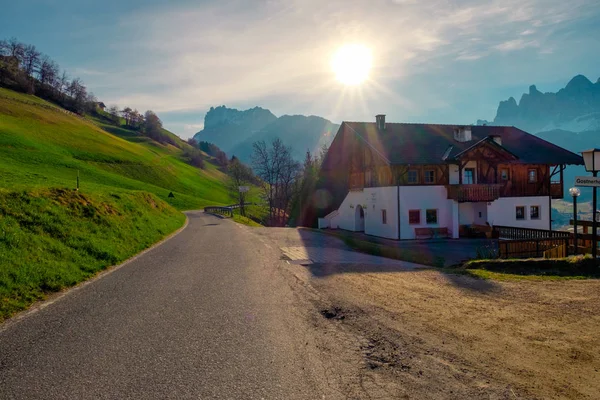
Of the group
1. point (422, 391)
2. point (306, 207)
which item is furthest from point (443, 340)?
point (306, 207)

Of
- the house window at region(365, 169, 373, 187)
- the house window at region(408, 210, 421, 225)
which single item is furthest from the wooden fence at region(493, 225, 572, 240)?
the house window at region(365, 169, 373, 187)

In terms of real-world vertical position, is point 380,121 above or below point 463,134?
above

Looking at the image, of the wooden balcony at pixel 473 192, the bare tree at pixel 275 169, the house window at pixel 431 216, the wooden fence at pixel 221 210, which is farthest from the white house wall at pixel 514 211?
the bare tree at pixel 275 169

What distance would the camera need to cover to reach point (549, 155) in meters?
34.9

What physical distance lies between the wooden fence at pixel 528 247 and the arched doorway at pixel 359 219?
700 inches

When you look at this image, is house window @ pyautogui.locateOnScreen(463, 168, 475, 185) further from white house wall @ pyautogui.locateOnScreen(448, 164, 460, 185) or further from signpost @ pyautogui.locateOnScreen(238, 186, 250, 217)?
signpost @ pyautogui.locateOnScreen(238, 186, 250, 217)

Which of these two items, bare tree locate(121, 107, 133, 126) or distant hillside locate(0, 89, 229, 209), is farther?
bare tree locate(121, 107, 133, 126)

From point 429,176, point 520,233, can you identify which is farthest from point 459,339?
point 429,176

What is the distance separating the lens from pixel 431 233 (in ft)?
97.6

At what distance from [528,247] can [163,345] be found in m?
19.0

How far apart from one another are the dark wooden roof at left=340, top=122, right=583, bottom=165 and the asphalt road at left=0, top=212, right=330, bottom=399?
23.5 meters

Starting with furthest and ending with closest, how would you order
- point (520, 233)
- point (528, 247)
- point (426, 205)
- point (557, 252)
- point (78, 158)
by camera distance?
point (78, 158)
point (426, 205)
point (520, 233)
point (528, 247)
point (557, 252)

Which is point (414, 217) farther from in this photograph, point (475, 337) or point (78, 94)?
point (78, 94)

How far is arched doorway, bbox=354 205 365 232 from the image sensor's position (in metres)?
36.5
